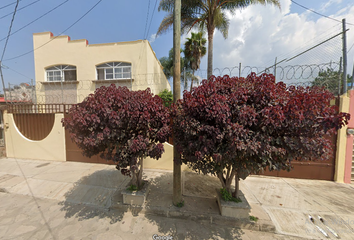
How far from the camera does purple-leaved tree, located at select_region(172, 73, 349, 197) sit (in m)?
1.91

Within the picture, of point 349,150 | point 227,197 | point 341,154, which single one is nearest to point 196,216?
point 227,197

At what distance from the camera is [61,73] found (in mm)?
9750

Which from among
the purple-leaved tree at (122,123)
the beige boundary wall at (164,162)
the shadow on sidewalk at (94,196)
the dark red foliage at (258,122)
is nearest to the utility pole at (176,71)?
the purple-leaved tree at (122,123)

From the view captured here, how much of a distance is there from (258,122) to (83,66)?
11221 millimetres

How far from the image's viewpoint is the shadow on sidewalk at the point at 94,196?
3.01 meters

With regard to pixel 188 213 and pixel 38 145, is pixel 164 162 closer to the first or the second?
pixel 188 213

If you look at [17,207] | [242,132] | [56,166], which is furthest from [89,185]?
[242,132]

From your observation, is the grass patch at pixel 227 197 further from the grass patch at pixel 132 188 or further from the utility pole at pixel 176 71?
the grass patch at pixel 132 188

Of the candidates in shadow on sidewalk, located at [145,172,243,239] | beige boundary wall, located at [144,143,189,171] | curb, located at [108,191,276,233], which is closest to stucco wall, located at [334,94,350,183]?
curb, located at [108,191,276,233]

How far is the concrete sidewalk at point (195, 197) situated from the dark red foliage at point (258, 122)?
140 cm

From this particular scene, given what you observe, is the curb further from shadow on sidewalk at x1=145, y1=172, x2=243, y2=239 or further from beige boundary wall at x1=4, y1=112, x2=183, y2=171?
beige boundary wall at x1=4, y1=112, x2=183, y2=171

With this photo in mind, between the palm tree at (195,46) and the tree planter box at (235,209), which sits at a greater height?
the palm tree at (195,46)

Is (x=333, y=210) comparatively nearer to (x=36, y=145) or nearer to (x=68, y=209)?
(x=68, y=209)

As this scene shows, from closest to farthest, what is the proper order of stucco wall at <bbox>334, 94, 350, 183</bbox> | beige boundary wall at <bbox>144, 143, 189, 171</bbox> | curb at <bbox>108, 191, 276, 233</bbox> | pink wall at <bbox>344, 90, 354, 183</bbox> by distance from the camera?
1. curb at <bbox>108, 191, 276, 233</bbox>
2. pink wall at <bbox>344, 90, 354, 183</bbox>
3. stucco wall at <bbox>334, 94, 350, 183</bbox>
4. beige boundary wall at <bbox>144, 143, 189, 171</bbox>
